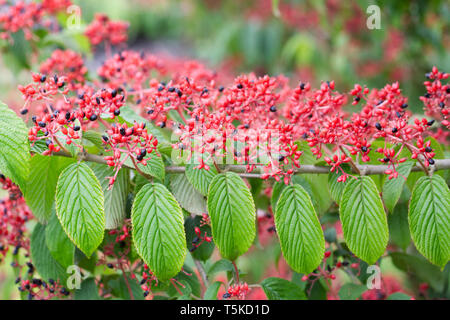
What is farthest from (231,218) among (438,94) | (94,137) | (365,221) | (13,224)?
(13,224)

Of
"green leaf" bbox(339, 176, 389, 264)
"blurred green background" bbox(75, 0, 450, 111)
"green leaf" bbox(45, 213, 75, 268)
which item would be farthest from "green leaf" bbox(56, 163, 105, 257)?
"blurred green background" bbox(75, 0, 450, 111)

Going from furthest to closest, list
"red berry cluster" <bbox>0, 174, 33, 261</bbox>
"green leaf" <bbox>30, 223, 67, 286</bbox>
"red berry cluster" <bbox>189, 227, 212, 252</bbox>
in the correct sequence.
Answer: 1. "red berry cluster" <bbox>0, 174, 33, 261</bbox>
2. "green leaf" <bbox>30, 223, 67, 286</bbox>
3. "red berry cluster" <bbox>189, 227, 212, 252</bbox>

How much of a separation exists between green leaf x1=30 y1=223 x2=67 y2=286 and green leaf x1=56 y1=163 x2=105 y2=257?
51 cm

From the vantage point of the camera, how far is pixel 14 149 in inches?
50.1

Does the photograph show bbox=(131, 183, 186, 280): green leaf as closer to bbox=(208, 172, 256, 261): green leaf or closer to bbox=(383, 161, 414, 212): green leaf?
bbox=(208, 172, 256, 261): green leaf

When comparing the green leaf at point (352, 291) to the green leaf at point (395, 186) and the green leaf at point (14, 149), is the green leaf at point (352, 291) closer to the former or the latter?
the green leaf at point (395, 186)

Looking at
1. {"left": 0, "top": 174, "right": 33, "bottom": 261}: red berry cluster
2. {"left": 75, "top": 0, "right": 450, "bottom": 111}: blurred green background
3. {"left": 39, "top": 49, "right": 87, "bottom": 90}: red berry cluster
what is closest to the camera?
{"left": 0, "top": 174, "right": 33, "bottom": 261}: red berry cluster

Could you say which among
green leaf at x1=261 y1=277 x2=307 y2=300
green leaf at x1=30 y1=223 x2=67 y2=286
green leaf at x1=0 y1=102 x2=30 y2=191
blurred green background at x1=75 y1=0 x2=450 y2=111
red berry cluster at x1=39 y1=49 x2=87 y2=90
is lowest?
green leaf at x1=261 y1=277 x2=307 y2=300

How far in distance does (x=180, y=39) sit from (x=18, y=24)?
11555mm

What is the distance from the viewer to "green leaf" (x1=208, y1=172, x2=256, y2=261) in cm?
136

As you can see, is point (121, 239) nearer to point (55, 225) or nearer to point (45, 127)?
point (55, 225)

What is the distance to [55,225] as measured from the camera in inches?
64.9

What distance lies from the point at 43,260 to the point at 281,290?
97cm
